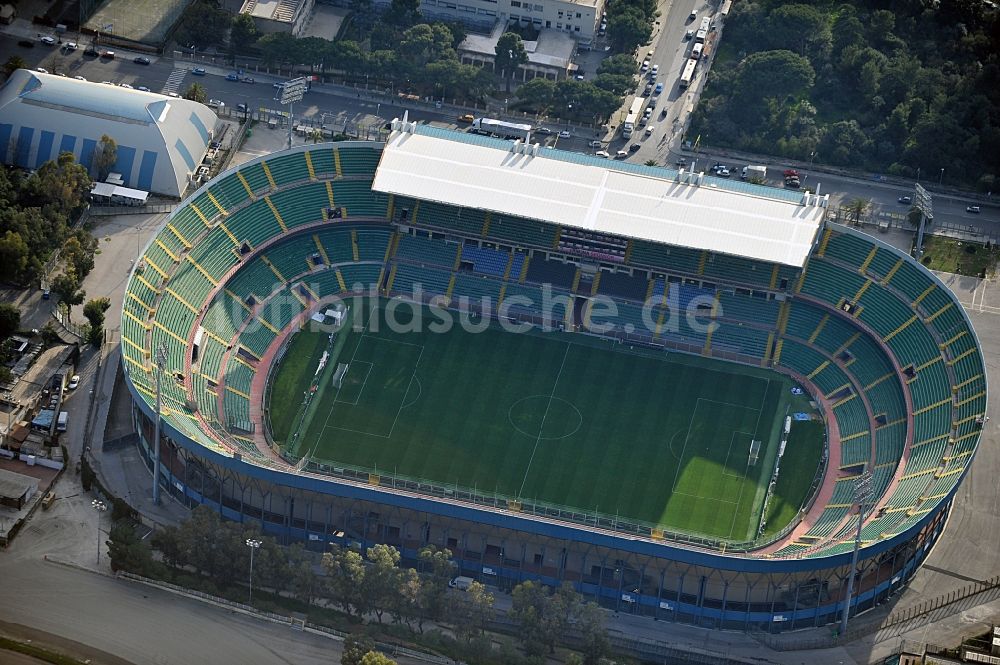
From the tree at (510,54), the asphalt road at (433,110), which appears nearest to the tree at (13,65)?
the asphalt road at (433,110)

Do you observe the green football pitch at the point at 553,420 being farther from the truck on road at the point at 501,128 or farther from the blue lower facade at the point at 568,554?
the truck on road at the point at 501,128

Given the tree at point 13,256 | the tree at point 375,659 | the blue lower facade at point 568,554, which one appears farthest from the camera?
the tree at point 13,256

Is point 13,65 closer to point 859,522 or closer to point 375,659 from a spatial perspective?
point 375,659

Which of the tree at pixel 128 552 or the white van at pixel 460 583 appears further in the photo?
the white van at pixel 460 583

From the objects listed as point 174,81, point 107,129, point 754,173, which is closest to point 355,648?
point 107,129

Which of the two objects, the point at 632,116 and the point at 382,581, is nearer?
the point at 382,581

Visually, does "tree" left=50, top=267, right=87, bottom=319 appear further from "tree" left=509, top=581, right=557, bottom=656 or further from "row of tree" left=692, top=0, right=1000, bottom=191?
"row of tree" left=692, top=0, right=1000, bottom=191
